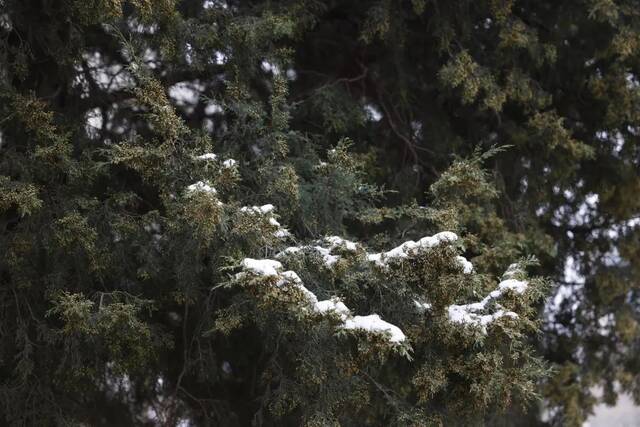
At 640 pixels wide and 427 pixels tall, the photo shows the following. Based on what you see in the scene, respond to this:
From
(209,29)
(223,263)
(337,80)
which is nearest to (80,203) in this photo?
(223,263)

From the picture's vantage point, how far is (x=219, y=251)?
5984 millimetres

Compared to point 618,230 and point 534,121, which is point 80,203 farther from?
point 618,230

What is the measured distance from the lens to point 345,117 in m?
8.06

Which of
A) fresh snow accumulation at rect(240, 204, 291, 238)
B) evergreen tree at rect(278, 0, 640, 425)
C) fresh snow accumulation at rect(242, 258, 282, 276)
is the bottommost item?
fresh snow accumulation at rect(242, 258, 282, 276)

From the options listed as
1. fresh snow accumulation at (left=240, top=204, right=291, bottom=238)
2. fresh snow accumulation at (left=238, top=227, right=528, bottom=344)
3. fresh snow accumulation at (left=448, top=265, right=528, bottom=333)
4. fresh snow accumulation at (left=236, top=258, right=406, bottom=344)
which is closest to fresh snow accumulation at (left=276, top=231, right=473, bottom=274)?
fresh snow accumulation at (left=238, top=227, right=528, bottom=344)

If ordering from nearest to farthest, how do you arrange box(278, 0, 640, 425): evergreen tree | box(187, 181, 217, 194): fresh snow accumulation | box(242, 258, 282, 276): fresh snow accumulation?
box(242, 258, 282, 276): fresh snow accumulation < box(187, 181, 217, 194): fresh snow accumulation < box(278, 0, 640, 425): evergreen tree

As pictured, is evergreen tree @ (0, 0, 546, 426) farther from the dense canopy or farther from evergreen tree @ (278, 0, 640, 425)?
evergreen tree @ (278, 0, 640, 425)

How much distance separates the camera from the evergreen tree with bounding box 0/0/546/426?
19.0 feet

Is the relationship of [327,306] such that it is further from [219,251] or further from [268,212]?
[219,251]

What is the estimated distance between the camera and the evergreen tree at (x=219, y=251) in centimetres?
579

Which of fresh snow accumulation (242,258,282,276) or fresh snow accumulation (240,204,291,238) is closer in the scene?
fresh snow accumulation (242,258,282,276)

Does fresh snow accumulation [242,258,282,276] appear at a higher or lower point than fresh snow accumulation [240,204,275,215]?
lower

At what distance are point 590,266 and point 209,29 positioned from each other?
5194 mm

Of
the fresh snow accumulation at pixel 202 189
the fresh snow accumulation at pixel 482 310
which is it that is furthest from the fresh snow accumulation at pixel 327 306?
the fresh snow accumulation at pixel 482 310
